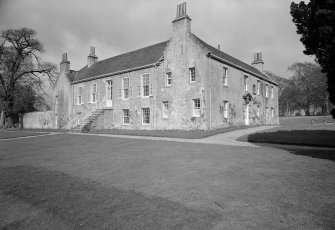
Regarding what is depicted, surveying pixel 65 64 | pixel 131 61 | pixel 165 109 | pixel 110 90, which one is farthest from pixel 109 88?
pixel 65 64

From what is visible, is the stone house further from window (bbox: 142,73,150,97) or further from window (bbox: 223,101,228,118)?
window (bbox: 223,101,228,118)

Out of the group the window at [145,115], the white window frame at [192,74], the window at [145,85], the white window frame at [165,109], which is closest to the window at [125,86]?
the window at [145,85]

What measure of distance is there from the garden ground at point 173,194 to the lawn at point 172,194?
17 millimetres

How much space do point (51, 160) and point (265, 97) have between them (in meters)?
30.7

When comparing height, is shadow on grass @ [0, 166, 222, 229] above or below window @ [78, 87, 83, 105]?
below

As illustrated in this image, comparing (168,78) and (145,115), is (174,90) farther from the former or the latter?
(145,115)

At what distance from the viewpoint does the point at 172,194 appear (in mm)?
5641

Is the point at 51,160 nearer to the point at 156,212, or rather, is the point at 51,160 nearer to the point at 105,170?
the point at 105,170

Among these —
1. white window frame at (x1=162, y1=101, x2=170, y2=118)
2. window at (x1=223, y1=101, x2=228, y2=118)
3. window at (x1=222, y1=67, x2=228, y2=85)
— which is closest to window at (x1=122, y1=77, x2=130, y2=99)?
white window frame at (x1=162, y1=101, x2=170, y2=118)

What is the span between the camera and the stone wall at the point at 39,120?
40375 mm

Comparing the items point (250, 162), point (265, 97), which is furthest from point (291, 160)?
point (265, 97)

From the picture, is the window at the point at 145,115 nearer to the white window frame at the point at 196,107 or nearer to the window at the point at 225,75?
the white window frame at the point at 196,107

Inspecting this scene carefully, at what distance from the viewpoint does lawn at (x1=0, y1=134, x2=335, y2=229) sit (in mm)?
4306

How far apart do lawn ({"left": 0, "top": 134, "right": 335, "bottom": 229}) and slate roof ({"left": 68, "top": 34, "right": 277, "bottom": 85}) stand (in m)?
18.7
